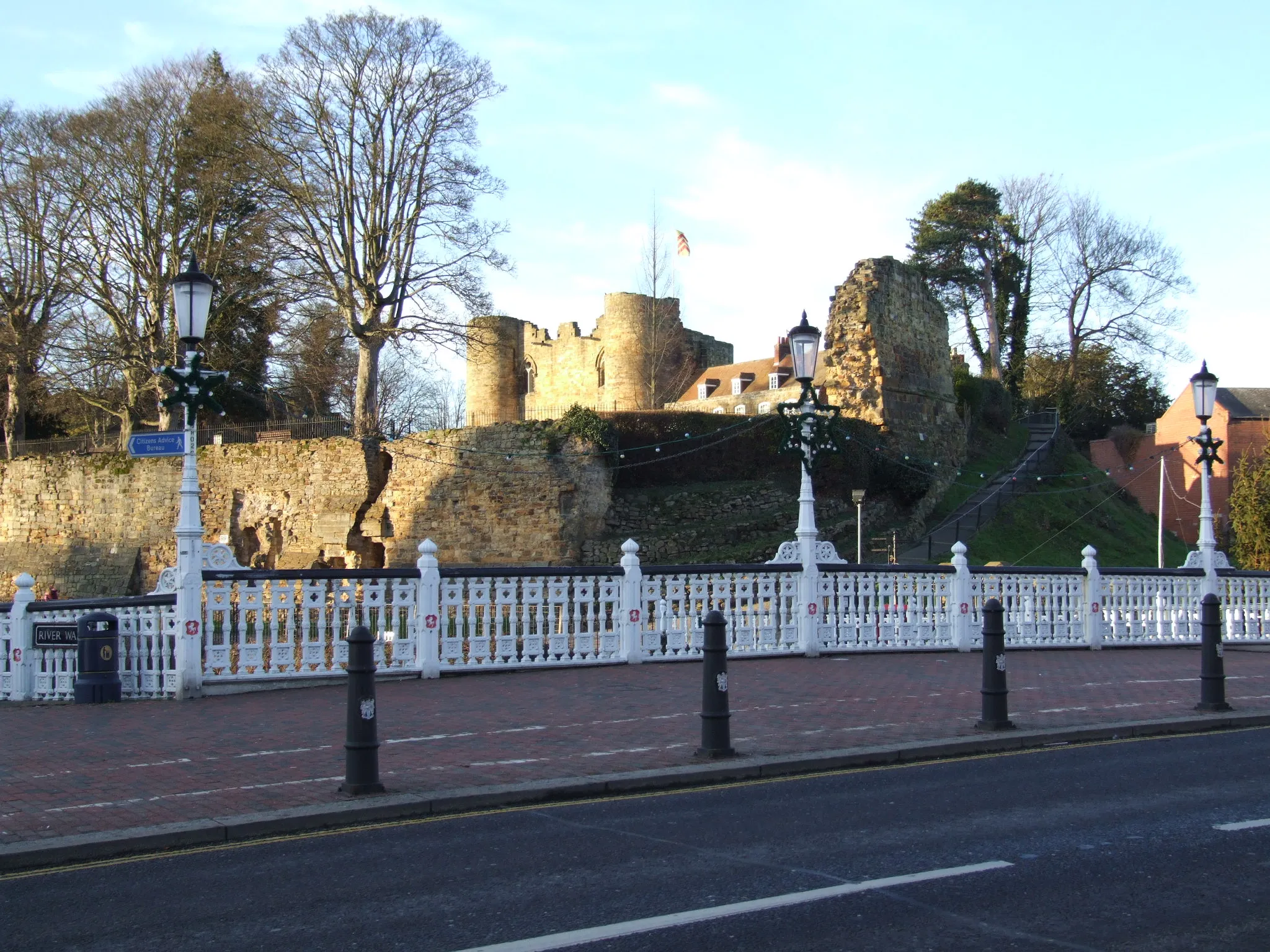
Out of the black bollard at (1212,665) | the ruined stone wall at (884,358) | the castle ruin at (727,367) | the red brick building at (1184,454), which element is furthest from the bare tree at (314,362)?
the red brick building at (1184,454)

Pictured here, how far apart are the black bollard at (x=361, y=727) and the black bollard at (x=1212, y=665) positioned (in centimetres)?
776

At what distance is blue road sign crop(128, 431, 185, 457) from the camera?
12.1 metres

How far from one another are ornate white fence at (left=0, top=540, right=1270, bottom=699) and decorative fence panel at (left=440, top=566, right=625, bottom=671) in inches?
0.9

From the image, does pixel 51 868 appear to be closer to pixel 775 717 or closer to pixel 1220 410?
pixel 775 717

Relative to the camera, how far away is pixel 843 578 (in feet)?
49.5

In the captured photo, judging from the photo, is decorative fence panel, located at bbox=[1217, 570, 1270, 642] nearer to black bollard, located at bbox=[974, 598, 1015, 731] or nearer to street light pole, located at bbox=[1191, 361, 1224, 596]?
street light pole, located at bbox=[1191, 361, 1224, 596]

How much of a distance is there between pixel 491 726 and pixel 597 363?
5274 cm

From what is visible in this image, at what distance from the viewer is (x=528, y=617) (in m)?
13.3

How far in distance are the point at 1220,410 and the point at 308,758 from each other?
50.3 m

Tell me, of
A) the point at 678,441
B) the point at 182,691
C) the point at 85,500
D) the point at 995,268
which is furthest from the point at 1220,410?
the point at 182,691

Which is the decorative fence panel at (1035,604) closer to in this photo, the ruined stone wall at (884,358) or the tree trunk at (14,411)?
the ruined stone wall at (884,358)

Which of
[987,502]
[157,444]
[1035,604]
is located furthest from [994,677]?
[987,502]

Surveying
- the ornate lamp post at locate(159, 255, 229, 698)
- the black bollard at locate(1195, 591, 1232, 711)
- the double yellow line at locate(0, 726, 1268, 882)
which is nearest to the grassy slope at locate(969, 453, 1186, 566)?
the black bollard at locate(1195, 591, 1232, 711)

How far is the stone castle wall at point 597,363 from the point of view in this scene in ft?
194
